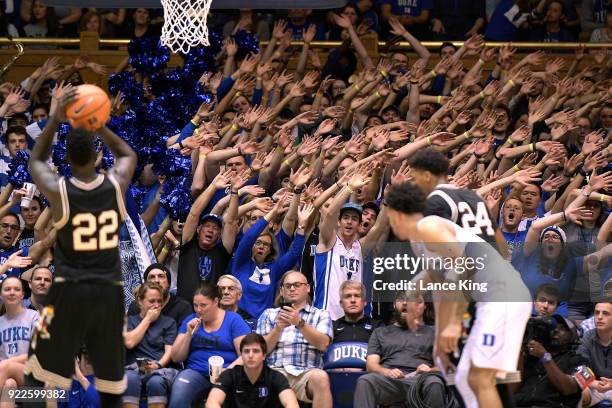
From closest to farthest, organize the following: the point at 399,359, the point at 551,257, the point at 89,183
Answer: the point at 89,183 → the point at 399,359 → the point at 551,257

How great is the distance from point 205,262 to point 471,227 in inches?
169

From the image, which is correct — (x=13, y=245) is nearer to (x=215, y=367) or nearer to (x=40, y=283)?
(x=40, y=283)

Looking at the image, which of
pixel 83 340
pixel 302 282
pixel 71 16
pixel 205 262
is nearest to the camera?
pixel 83 340

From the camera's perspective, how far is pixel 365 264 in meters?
12.7

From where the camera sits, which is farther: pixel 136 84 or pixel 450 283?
Answer: pixel 136 84

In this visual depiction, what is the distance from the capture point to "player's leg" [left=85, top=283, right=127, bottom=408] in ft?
29.2

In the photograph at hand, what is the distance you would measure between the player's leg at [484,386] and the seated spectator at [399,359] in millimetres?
2312

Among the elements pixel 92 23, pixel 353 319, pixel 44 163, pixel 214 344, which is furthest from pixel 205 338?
pixel 92 23

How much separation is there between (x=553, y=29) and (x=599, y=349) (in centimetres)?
696

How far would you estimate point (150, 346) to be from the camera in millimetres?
12109

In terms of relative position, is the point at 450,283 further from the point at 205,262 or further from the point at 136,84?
the point at 136,84

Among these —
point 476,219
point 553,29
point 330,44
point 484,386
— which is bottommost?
point 484,386

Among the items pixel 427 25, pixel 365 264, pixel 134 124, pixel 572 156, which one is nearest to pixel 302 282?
pixel 365 264

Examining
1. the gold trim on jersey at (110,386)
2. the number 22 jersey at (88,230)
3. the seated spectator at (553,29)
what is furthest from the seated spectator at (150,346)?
the seated spectator at (553,29)
